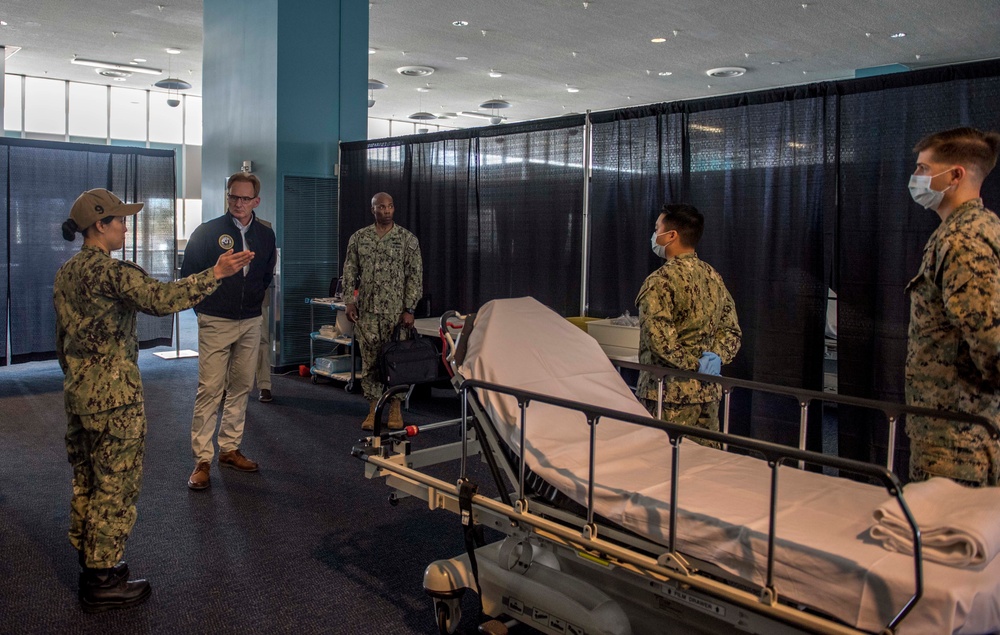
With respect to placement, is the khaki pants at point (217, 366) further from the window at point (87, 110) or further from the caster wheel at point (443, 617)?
the window at point (87, 110)

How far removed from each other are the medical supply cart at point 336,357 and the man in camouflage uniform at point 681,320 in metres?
3.89

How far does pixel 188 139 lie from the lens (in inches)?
617

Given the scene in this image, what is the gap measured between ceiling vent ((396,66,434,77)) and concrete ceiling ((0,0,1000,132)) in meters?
0.19

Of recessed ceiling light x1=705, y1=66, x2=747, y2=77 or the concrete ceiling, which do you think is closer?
the concrete ceiling

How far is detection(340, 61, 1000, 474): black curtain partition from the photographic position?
12.1ft

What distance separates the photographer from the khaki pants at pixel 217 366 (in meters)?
4.22

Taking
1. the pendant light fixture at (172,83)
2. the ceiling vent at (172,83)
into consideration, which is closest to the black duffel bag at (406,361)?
the pendant light fixture at (172,83)

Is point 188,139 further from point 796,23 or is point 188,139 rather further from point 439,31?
point 796,23

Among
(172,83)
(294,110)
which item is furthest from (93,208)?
(172,83)

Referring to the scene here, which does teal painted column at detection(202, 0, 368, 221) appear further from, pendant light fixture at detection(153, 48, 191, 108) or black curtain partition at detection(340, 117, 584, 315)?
pendant light fixture at detection(153, 48, 191, 108)

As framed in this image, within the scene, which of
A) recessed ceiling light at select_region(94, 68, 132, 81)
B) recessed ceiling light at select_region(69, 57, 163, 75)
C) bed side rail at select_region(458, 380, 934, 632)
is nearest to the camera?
bed side rail at select_region(458, 380, 934, 632)

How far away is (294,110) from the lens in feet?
23.5

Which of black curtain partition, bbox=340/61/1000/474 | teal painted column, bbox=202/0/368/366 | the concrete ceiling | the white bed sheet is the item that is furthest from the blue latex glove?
the concrete ceiling

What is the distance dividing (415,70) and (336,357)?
6.48 metres
